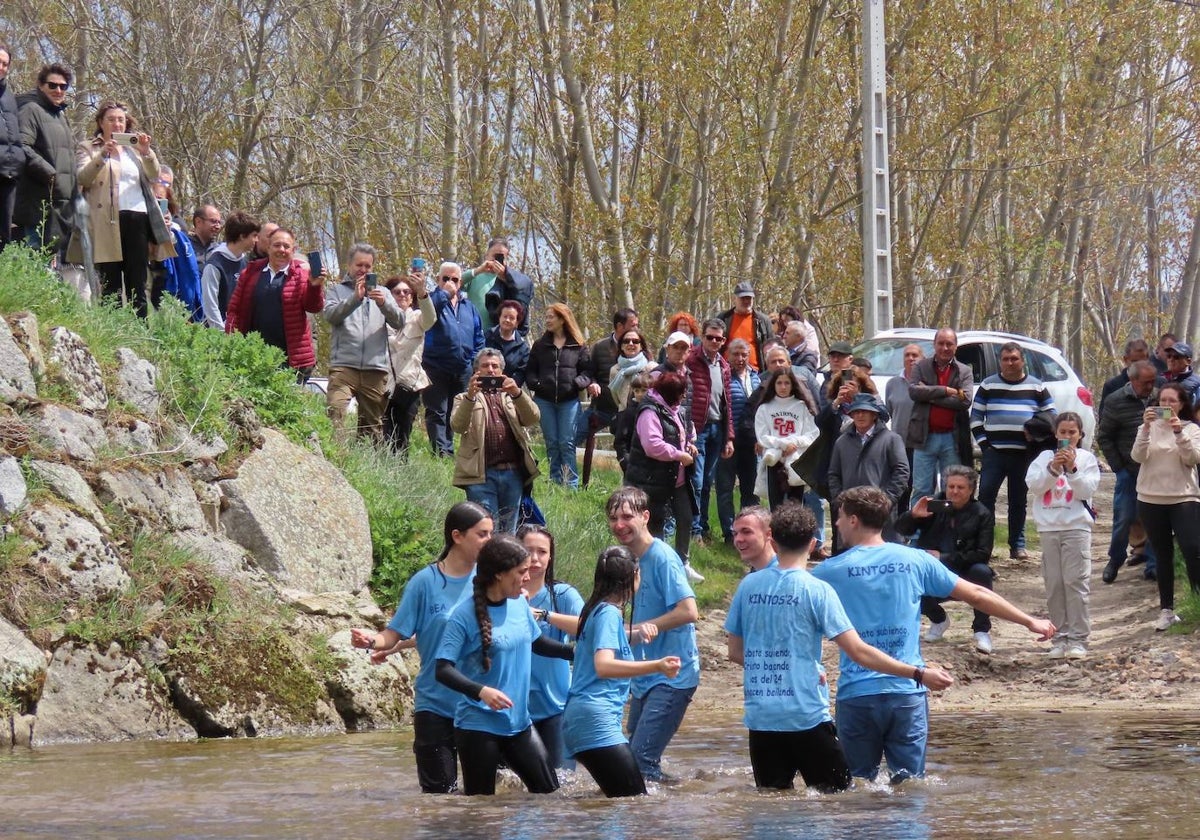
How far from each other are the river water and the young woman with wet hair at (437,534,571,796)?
10.4 inches

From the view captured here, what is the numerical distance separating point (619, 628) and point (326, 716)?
14.2ft

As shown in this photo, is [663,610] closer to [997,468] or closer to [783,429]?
[783,429]

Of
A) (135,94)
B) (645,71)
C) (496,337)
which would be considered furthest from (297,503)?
(645,71)

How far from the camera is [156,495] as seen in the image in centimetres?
1215

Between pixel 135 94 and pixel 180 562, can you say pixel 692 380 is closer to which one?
pixel 180 562

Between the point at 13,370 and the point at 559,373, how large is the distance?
18.2ft

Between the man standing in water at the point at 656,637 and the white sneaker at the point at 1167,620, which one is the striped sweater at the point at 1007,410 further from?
the man standing in water at the point at 656,637

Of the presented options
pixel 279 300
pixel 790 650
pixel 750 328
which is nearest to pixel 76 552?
pixel 279 300

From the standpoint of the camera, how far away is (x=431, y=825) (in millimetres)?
7738

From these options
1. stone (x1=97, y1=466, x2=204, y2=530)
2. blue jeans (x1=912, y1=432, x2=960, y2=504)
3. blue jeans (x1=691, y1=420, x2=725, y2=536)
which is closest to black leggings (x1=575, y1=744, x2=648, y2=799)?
stone (x1=97, y1=466, x2=204, y2=530)

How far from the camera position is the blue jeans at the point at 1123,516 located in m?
16.2

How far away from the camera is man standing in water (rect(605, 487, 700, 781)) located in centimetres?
856

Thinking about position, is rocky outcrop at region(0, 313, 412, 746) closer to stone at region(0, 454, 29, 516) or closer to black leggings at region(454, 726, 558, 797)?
stone at region(0, 454, 29, 516)

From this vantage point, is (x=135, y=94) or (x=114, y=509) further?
(x=135, y=94)
